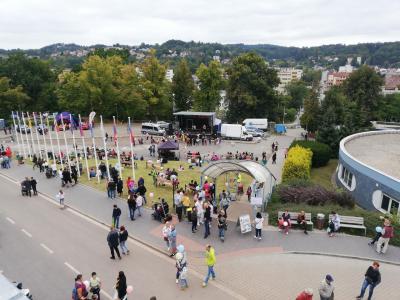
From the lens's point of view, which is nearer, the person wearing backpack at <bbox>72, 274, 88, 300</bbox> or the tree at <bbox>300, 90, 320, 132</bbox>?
the person wearing backpack at <bbox>72, 274, 88, 300</bbox>

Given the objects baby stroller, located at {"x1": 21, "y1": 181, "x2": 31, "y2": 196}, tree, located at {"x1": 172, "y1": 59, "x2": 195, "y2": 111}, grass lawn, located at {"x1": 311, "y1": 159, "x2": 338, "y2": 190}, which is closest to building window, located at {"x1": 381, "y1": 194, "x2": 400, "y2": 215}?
grass lawn, located at {"x1": 311, "y1": 159, "x2": 338, "y2": 190}

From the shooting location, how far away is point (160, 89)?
4991 centimetres

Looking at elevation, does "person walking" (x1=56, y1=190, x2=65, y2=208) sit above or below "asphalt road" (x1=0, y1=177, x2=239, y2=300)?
above

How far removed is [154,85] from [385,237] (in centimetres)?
4077

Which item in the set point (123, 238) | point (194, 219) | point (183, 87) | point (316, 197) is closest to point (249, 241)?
point (194, 219)

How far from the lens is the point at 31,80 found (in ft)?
194

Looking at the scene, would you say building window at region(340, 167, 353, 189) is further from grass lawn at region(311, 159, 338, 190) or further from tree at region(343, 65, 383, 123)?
tree at region(343, 65, 383, 123)

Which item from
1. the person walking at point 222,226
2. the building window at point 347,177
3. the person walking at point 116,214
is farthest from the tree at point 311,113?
the person walking at point 116,214

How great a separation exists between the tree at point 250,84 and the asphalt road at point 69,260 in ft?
121

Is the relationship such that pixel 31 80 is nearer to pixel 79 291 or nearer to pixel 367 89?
pixel 367 89

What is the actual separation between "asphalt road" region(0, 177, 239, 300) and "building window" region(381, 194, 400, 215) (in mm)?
11541

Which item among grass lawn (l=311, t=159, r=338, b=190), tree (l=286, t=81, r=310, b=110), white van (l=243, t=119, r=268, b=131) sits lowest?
tree (l=286, t=81, r=310, b=110)

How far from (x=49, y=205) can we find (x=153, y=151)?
48.2 feet

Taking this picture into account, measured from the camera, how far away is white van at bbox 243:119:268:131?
4856 cm
